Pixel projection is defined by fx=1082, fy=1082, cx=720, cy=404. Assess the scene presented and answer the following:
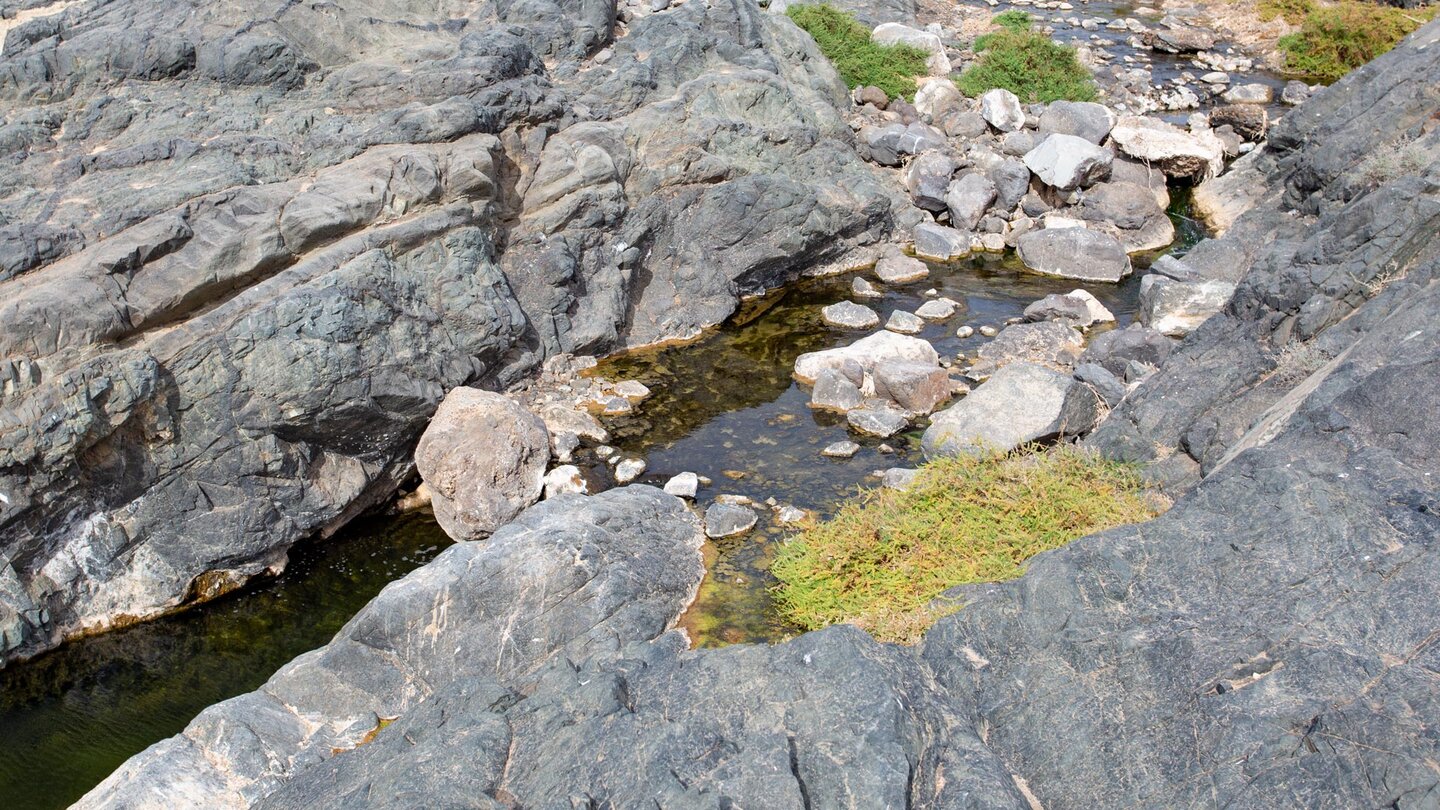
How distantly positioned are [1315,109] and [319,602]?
879 inches

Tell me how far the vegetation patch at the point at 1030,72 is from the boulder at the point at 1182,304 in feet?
35.8

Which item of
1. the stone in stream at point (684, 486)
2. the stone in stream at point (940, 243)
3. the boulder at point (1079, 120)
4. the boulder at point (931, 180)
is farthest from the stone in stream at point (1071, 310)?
the stone in stream at point (684, 486)

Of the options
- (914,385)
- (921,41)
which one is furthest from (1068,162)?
(914,385)

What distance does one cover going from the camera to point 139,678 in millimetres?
13352

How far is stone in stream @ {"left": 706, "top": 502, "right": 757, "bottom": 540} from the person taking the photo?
1470 cm

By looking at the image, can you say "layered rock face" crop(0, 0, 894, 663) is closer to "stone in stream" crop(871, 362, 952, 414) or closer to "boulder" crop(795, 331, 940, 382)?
"boulder" crop(795, 331, 940, 382)

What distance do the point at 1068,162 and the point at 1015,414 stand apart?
11156mm

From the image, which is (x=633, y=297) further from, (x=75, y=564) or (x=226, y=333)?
(x=75, y=564)

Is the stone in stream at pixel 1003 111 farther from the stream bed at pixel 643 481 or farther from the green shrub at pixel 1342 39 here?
the green shrub at pixel 1342 39

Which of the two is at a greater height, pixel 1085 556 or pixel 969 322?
pixel 1085 556

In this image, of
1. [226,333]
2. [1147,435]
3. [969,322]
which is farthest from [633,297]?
[1147,435]

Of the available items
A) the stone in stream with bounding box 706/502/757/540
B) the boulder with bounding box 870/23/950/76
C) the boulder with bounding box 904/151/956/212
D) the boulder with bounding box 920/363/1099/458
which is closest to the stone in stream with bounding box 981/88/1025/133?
the boulder with bounding box 904/151/956/212

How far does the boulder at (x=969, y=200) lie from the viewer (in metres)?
24.5

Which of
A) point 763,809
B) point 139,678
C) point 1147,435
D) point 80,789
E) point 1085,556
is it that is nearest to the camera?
point 763,809
